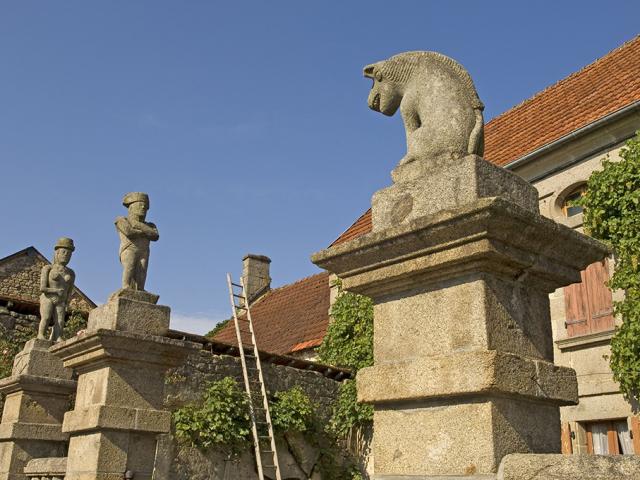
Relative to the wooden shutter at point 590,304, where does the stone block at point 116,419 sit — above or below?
below

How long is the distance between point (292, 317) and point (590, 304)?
945cm

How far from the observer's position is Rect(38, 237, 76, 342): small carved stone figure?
7.04 m

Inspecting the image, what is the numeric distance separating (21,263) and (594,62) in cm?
1380

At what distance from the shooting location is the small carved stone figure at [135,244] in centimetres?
557

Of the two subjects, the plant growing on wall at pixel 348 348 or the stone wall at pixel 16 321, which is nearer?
the stone wall at pixel 16 321

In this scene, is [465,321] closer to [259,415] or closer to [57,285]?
[57,285]

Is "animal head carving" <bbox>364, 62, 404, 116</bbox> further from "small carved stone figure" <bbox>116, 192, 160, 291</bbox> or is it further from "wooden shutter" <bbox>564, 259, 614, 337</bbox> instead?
"wooden shutter" <bbox>564, 259, 614, 337</bbox>

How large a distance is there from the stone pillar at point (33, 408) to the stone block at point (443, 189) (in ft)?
15.8

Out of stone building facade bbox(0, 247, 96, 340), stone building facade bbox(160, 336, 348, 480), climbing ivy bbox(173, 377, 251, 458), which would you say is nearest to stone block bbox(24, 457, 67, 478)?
stone building facade bbox(160, 336, 348, 480)

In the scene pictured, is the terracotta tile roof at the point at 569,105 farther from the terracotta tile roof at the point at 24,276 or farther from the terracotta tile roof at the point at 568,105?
the terracotta tile roof at the point at 24,276

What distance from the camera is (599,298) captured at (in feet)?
32.1

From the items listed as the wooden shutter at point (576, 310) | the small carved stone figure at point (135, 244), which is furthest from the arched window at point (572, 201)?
the small carved stone figure at point (135, 244)

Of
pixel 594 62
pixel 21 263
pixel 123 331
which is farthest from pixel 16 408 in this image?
pixel 594 62

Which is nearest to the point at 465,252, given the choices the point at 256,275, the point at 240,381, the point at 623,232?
the point at 623,232
